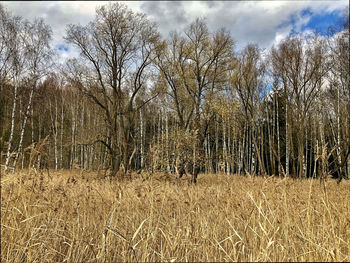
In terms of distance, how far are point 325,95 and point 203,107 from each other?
12.8 meters

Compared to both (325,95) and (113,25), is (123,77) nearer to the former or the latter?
(113,25)

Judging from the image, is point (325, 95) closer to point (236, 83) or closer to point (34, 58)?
point (236, 83)

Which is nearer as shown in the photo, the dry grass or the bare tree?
the dry grass

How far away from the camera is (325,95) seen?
68.1 feet

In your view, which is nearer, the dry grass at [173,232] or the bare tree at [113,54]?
the dry grass at [173,232]

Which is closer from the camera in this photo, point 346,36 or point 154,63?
point 346,36

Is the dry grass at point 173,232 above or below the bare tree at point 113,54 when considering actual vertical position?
below

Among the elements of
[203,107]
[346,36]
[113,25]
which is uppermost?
[113,25]

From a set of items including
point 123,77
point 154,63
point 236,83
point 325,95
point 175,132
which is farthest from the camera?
point 325,95

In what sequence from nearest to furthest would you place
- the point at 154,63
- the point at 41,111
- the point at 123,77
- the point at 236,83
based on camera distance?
1. the point at 123,77
2. the point at 154,63
3. the point at 236,83
4. the point at 41,111

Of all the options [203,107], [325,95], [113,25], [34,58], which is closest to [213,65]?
[203,107]

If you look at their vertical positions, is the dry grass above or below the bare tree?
below

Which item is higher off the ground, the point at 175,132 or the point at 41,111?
the point at 41,111

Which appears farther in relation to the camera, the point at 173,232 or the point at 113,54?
the point at 113,54
